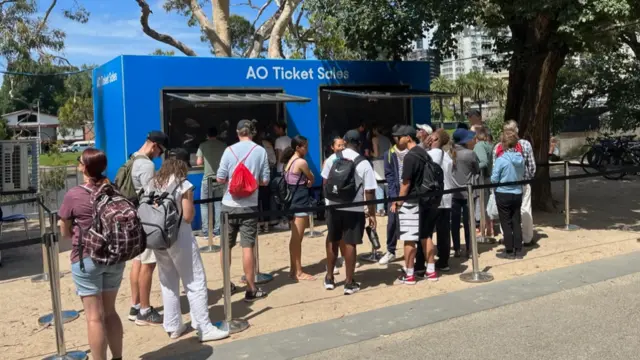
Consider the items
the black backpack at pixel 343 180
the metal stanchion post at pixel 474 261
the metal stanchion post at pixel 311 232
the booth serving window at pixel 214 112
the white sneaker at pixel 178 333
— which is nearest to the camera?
the white sneaker at pixel 178 333

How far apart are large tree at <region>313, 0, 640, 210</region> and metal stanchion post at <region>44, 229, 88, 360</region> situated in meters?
6.57

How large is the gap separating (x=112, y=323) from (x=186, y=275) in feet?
2.84

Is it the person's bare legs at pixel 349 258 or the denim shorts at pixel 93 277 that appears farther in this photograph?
the person's bare legs at pixel 349 258

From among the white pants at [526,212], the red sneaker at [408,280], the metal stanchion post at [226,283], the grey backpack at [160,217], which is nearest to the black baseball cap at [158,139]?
the grey backpack at [160,217]

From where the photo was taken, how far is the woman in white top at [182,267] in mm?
4844

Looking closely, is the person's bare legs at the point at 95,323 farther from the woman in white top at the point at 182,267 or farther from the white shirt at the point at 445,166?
the white shirt at the point at 445,166

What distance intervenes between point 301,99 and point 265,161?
4202 millimetres

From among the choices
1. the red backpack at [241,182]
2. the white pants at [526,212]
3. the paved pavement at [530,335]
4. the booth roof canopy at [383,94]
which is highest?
the booth roof canopy at [383,94]

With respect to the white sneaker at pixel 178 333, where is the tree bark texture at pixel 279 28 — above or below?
above

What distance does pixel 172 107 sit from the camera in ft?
33.4

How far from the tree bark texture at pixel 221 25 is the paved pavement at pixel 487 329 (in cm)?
1279

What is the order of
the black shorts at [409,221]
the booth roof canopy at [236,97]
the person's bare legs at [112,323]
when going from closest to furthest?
the person's bare legs at [112,323] < the black shorts at [409,221] < the booth roof canopy at [236,97]

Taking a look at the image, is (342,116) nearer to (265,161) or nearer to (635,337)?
(265,161)

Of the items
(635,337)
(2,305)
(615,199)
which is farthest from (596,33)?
(2,305)
